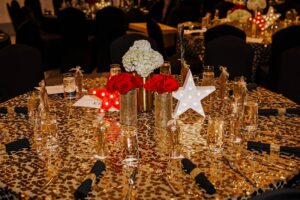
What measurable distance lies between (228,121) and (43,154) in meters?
0.93

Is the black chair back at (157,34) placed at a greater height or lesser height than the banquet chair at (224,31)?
lesser

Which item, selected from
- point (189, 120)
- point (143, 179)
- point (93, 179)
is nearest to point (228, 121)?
point (189, 120)

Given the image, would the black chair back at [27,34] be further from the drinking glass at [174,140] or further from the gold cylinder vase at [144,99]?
the drinking glass at [174,140]

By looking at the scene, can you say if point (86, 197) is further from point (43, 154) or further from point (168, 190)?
point (43, 154)

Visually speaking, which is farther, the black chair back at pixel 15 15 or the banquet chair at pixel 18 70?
the black chair back at pixel 15 15

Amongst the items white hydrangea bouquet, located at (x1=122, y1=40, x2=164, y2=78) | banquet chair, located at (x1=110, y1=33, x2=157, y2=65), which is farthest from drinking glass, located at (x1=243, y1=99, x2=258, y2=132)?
banquet chair, located at (x1=110, y1=33, x2=157, y2=65)

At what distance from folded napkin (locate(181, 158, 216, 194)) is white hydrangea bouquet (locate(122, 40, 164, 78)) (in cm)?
61

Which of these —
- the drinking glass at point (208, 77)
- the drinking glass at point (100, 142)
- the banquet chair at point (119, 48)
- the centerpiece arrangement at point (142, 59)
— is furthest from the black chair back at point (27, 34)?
the drinking glass at point (100, 142)

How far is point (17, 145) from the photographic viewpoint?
6.53ft

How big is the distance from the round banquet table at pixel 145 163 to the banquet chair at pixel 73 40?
12.9ft

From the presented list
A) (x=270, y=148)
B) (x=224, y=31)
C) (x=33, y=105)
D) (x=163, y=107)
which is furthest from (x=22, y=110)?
(x=224, y=31)

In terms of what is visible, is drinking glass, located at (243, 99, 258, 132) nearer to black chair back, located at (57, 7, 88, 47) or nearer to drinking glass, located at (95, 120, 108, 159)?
drinking glass, located at (95, 120, 108, 159)

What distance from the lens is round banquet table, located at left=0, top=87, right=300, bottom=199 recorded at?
5.39ft

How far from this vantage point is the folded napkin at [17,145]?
197 centimetres
